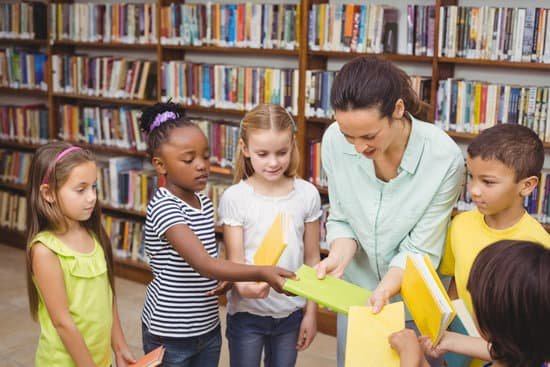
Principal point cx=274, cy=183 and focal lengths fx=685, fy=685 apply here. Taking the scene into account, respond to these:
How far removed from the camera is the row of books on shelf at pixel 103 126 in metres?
4.62

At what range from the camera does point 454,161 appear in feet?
5.86

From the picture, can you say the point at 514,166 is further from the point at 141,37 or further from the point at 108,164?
the point at 108,164

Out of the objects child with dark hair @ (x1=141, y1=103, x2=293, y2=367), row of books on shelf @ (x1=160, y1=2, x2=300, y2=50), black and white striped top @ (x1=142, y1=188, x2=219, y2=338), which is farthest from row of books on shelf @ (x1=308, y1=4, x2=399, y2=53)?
black and white striped top @ (x1=142, y1=188, x2=219, y2=338)

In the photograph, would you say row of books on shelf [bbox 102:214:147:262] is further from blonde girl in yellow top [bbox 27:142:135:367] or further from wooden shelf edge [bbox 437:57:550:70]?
blonde girl in yellow top [bbox 27:142:135:367]

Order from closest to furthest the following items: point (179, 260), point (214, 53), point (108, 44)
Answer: point (179, 260) → point (214, 53) → point (108, 44)

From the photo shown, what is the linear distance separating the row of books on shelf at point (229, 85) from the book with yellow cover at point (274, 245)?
7.14 feet

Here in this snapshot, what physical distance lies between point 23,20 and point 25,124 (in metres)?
0.78

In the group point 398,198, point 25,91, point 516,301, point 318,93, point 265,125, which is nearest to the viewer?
point 516,301

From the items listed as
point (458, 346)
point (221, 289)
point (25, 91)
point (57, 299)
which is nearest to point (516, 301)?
point (458, 346)

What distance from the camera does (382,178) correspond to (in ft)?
6.17

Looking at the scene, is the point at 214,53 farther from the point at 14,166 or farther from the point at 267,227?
the point at 267,227

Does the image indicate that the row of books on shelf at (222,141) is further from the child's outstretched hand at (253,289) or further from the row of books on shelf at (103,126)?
the child's outstretched hand at (253,289)

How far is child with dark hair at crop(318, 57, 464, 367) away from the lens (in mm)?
1669

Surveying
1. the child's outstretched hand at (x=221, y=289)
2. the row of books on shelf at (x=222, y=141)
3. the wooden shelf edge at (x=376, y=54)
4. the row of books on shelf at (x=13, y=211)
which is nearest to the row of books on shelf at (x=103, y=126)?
the row of books on shelf at (x=222, y=141)
